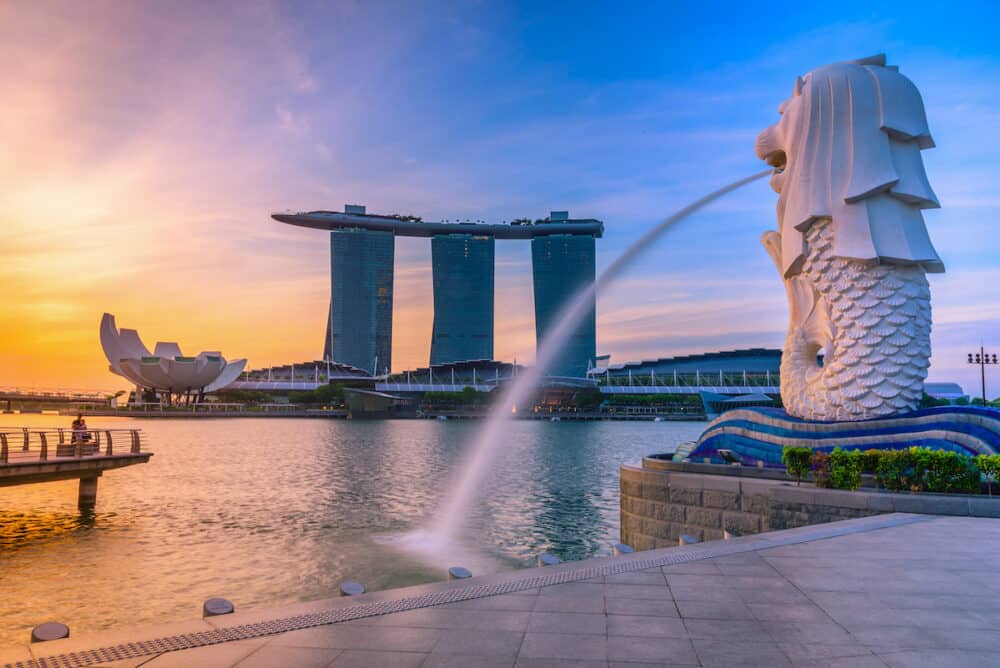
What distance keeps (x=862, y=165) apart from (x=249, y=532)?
1780 centimetres

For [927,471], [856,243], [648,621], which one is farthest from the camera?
[856,243]

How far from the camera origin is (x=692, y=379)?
13962 cm

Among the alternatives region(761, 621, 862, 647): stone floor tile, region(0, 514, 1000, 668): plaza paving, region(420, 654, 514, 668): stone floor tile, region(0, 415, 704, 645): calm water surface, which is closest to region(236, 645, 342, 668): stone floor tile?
region(0, 514, 1000, 668): plaza paving

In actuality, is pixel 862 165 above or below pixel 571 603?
above

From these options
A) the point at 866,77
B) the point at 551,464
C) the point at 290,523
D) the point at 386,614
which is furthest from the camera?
the point at 551,464

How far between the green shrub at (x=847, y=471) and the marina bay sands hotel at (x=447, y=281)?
558 feet

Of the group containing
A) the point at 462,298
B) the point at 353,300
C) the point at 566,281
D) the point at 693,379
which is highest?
the point at 566,281

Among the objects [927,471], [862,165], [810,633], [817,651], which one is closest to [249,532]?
[927,471]

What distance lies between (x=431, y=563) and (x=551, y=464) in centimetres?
2170

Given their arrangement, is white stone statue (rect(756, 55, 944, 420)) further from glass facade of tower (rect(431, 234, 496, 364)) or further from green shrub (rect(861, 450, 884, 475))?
glass facade of tower (rect(431, 234, 496, 364))

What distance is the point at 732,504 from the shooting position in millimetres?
13828

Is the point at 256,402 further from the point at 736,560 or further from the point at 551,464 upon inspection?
the point at 736,560

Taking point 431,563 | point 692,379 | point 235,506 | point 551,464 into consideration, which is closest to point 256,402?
point 692,379

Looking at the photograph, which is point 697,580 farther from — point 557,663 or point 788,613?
point 557,663
